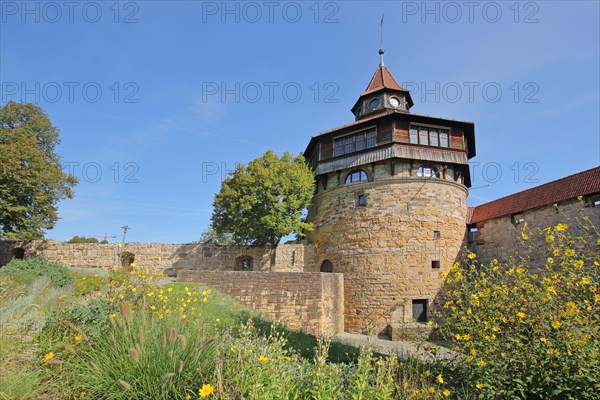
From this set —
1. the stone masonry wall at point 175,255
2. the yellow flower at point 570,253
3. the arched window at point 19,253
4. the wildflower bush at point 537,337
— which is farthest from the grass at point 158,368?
the arched window at point 19,253

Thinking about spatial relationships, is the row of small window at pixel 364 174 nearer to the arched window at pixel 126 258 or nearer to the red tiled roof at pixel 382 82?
the red tiled roof at pixel 382 82

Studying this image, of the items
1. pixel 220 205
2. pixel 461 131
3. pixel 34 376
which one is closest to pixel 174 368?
pixel 34 376

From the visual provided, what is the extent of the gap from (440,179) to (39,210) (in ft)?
67.0

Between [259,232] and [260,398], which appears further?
[259,232]

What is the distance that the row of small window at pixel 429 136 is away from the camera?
17.3 m

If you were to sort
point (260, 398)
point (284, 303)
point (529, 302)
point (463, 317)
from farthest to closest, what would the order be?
point (284, 303)
point (463, 317)
point (529, 302)
point (260, 398)

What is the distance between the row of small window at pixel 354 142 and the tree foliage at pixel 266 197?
7.19 feet

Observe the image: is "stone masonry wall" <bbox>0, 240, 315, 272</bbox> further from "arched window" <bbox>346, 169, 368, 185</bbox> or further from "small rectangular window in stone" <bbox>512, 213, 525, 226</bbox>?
"small rectangular window in stone" <bbox>512, 213, 525, 226</bbox>

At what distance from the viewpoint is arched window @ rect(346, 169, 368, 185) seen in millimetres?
17953

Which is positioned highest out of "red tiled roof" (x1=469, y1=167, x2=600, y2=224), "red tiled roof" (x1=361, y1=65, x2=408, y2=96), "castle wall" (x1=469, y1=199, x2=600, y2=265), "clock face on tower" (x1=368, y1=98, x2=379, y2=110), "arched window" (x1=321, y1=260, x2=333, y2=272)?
"red tiled roof" (x1=361, y1=65, x2=408, y2=96)

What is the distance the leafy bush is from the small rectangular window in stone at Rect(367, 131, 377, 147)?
14.1 metres

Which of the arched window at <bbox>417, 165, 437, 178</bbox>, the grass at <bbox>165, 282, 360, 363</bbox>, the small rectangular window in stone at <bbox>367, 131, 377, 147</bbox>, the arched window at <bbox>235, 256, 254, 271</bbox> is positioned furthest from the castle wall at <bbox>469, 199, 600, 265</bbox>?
the arched window at <bbox>235, 256, 254, 271</bbox>

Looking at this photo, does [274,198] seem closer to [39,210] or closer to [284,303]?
[284,303]

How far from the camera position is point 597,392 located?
3.14m
